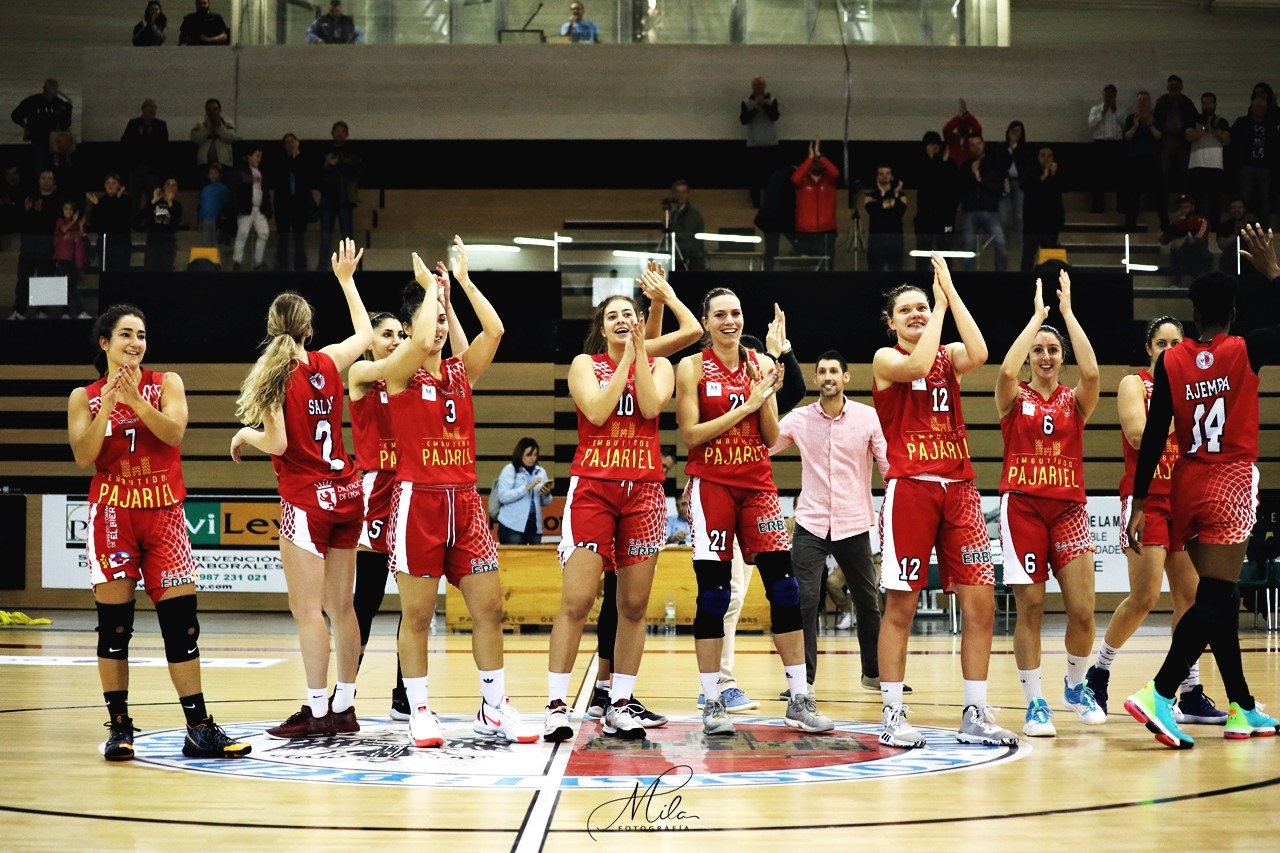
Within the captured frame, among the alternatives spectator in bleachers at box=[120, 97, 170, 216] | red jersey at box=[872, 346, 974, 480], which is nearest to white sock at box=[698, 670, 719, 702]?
red jersey at box=[872, 346, 974, 480]

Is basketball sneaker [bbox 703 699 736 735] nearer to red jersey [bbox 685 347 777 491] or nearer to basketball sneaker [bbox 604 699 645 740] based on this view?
basketball sneaker [bbox 604 699 645 740]

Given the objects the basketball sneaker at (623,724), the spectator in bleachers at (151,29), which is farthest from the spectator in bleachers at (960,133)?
the basketball sneaker at (623,724)

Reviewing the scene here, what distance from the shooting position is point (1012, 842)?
4.07m

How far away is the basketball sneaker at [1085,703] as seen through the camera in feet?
22.3

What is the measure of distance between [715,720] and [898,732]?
2.73 feet

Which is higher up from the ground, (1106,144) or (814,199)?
(1106,144)

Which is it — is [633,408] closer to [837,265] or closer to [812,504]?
[812,504]

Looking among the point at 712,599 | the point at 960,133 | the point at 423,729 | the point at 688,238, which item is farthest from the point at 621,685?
the point at 960,133

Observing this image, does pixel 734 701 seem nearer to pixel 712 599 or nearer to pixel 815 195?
pixel 712 599

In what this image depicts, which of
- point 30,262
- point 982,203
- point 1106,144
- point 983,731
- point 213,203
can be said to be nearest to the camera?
point 983,731

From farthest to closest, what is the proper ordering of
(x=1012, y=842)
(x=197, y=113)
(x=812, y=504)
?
(x=197, y=113) → (x=812, y=504) → (x=1012, y=842)

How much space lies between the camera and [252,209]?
1697 centimetres

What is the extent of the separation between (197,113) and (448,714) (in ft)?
50.9

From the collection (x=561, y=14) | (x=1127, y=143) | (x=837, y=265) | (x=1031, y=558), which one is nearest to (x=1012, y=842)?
(x=1031, y=558)
